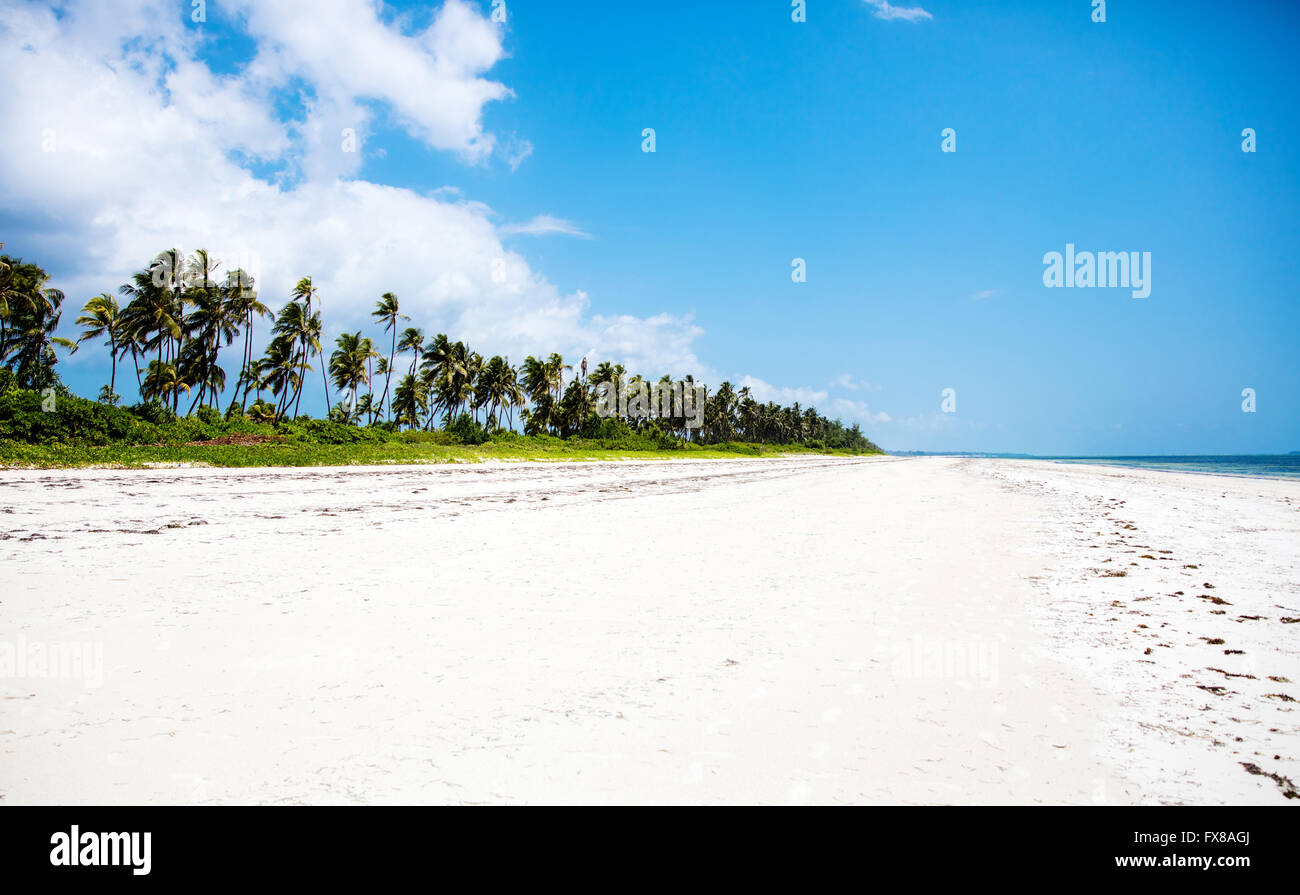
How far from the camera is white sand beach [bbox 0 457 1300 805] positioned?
2711 mm

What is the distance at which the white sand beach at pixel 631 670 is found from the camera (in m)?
2.71

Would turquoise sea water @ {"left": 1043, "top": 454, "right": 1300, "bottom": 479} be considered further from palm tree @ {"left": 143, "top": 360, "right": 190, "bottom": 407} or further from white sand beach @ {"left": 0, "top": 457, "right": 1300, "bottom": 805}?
palm tree @ {"left": 143, "top": 360, "right": 190, "bottom": 407}

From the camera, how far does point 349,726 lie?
311 cm

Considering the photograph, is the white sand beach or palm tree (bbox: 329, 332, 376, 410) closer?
the white sand beach

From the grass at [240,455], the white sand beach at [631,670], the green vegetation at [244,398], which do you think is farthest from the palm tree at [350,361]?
the white sand beach at [631,670]

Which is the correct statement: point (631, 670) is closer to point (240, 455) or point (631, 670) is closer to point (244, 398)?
point (240, 455)

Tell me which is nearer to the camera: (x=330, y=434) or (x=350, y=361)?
(x=330, y=434)

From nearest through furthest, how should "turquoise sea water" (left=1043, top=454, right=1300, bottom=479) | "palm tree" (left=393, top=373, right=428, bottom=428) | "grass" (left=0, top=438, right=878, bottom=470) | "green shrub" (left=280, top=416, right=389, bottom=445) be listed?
1. "grass" (left=0, top=438, right=878, bottom=470)
2. "green shrub" (left=280, top=416, right=389, bottom=445)
3. "turquoise sea water" (left=1043, top=454, right=1300, bottom=479)
4. "palm tree" (left=393, top=373, right=428, bottom=428)

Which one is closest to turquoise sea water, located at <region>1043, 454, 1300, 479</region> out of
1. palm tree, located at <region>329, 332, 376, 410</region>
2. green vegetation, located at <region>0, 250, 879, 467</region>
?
green vegetation, located at <region>0, 250, 879, 467</region>

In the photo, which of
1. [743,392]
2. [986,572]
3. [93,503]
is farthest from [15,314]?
[743,392]

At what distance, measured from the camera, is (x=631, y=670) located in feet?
13.3

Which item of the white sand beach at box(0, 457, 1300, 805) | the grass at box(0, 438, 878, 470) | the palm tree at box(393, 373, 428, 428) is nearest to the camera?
the white sand beach at box(0, 457, 1300, 805)

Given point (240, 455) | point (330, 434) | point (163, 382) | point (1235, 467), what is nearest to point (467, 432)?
point (330, 434)
